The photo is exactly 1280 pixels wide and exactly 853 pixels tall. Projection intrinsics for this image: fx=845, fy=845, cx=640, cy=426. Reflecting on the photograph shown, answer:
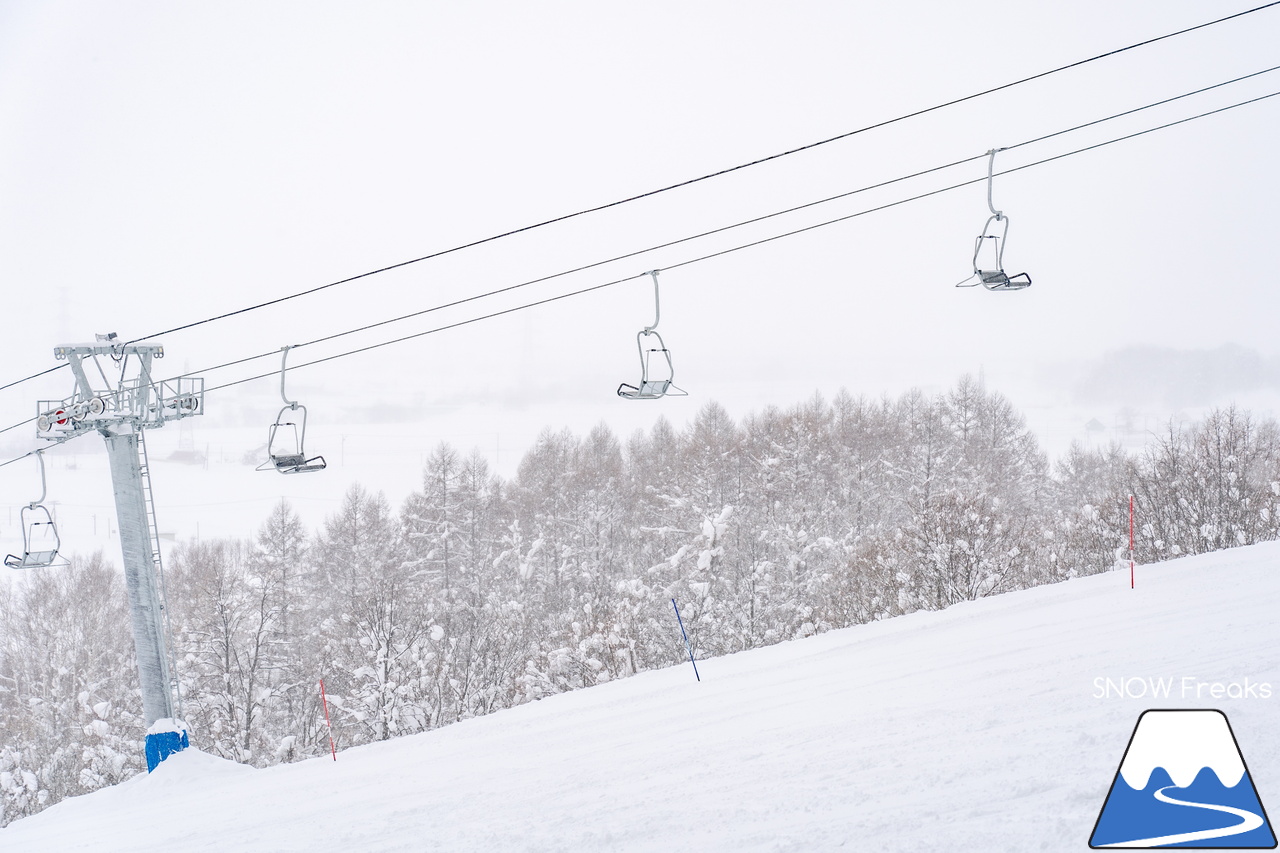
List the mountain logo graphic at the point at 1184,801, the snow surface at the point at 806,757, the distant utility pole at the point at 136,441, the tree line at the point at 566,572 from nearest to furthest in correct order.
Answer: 1. the mountain logo graphic at the point at 1184,801
2. the snow surface at the point at 806,757
3. the distant utility pole at the point at 136,441
4. the tree line at the point at 566,572

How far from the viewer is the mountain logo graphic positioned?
4.42m

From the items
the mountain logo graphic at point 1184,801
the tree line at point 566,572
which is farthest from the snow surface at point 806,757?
the tree line at point 566,572

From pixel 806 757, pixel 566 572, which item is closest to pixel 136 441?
pixel 806 757

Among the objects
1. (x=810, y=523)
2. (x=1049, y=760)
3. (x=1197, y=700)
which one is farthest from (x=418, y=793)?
(x=810, y=523)

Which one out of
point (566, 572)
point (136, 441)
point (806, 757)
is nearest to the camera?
point (806, 757)

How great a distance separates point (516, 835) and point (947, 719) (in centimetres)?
373

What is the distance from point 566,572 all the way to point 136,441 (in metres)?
29.4

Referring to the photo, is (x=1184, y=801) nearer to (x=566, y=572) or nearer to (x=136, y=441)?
(x=136, y=441)

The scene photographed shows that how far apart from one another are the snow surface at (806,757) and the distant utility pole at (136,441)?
1.30 m

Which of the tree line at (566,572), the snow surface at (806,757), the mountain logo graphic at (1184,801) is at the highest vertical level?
the mountain logo graphic at (1184,801)

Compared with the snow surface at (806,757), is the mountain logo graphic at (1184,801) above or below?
above

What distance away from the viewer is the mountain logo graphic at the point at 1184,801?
4418 millimetres

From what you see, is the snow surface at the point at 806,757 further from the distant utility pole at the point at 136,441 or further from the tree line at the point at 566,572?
the tree line at the point at 566,572

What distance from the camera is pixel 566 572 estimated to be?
134 ft
